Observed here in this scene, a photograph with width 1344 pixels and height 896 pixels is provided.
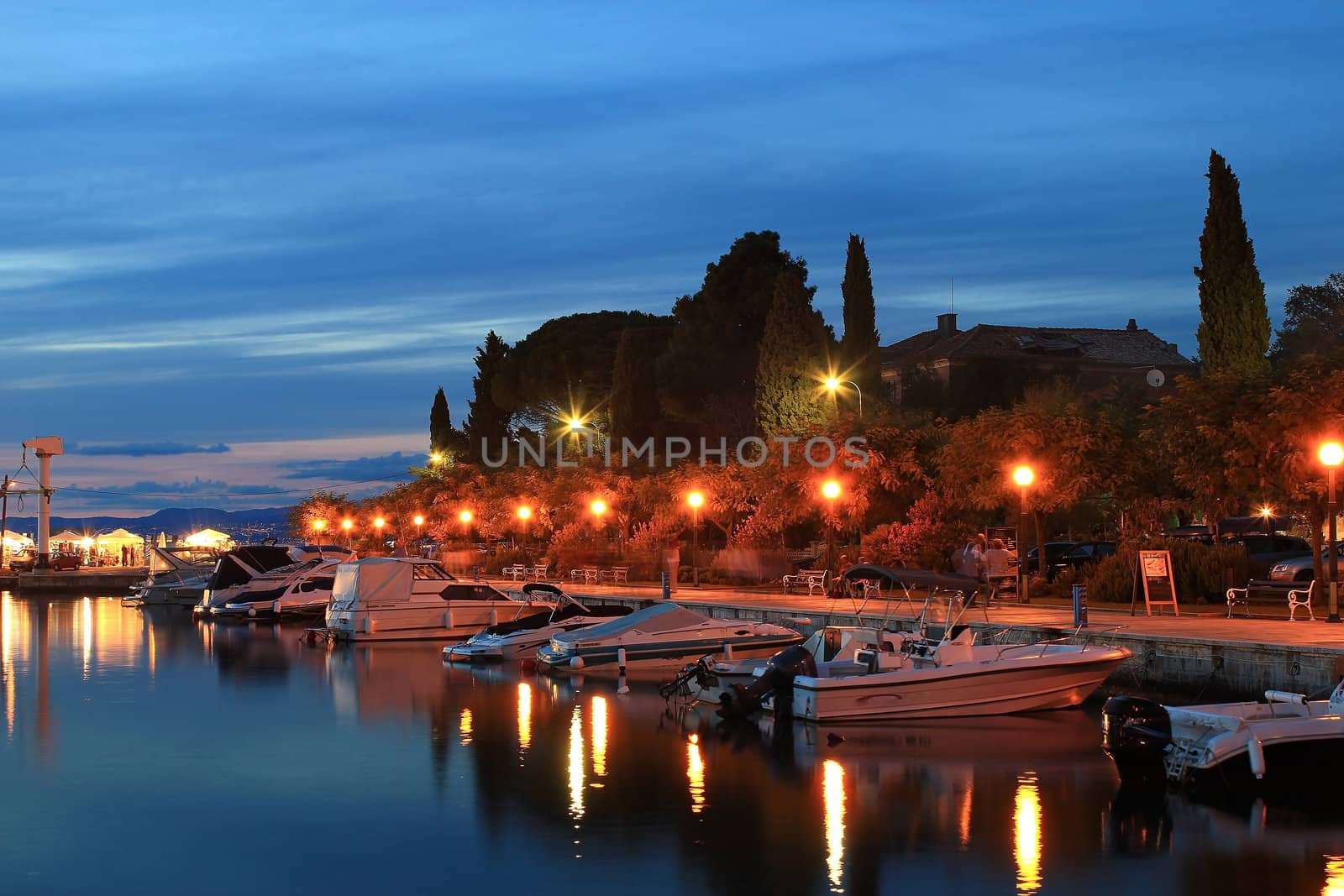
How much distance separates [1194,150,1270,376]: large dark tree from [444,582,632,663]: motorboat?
23.0 metres

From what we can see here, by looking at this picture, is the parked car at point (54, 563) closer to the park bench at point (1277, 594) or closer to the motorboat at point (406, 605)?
the motorboat at point (406, 605)

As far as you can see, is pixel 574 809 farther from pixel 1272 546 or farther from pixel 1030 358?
pixel 1030 358

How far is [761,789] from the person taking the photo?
17250mm

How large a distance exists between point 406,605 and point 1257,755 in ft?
83.8

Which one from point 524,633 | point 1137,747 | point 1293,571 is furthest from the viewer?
point 1293,571

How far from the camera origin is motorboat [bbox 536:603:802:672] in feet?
94.2

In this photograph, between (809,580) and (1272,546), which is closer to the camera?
(809,580)

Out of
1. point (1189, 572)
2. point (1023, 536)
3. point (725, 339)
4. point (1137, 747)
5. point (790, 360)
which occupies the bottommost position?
point (1137, 747)

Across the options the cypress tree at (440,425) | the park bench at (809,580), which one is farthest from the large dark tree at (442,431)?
the park bench at (809,580)

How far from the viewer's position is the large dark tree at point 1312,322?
59781mm

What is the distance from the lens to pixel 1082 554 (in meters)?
39.9

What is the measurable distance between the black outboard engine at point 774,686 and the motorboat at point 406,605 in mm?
16585

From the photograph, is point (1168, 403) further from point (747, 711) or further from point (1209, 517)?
point (747, 711)

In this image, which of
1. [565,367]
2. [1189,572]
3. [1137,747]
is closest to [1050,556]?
[1189,572]
